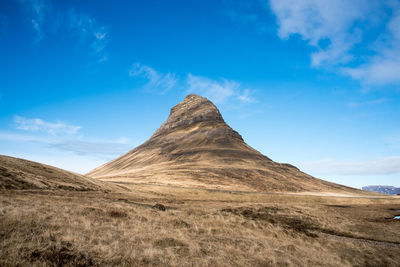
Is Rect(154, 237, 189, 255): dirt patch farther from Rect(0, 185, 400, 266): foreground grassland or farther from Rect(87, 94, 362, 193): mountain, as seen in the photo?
Rect(87, 94, 362, 193): mountain

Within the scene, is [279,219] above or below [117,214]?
below

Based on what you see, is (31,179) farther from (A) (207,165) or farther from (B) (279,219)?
(A) (207,165)

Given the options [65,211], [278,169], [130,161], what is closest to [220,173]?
[278,169]

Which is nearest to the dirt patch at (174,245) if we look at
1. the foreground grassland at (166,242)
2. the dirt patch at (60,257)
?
the foreground grassland at (166,242)

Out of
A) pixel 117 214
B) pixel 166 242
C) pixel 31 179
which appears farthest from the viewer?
pixel 31 179

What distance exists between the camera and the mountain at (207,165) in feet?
305

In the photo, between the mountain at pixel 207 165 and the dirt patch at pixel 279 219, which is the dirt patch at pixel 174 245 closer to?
the dirt patch at pixel 279 219

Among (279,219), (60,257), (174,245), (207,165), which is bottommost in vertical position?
(279,219)

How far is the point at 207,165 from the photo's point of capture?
117m

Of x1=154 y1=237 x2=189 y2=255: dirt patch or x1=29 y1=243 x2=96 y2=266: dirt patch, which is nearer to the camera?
x1=29 y1=243 x2=96 y2=266: dirt patch

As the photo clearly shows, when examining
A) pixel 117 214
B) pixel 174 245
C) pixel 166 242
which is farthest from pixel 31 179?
pixel 174 245

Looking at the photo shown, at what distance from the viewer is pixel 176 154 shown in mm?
Answer: 142750

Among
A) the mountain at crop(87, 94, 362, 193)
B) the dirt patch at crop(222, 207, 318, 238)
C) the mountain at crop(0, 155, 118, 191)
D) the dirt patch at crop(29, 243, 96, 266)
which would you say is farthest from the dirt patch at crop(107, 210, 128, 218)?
the mountain at crop(87, 94, 362, 193)

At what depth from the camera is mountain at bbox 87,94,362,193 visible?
305 ft
